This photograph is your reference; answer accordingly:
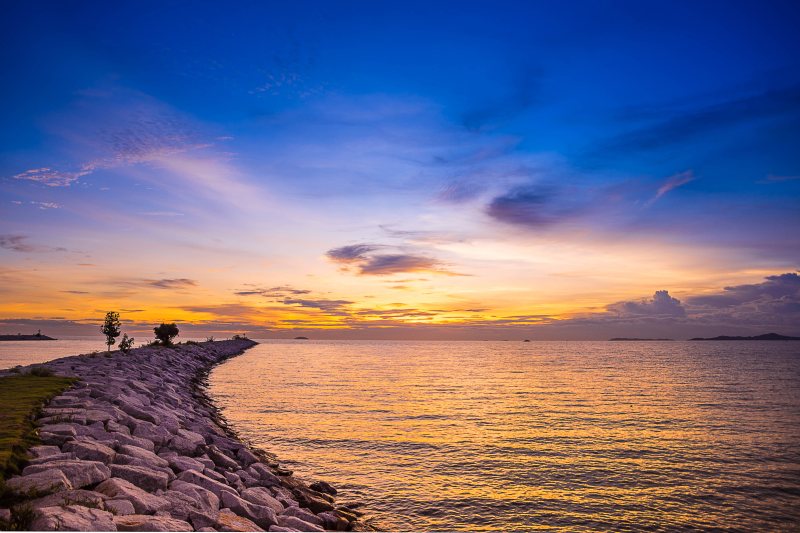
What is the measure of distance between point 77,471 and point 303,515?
229 inches

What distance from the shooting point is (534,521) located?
1366 centimetres

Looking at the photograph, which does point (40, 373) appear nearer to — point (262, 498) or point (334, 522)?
point (262, 498)

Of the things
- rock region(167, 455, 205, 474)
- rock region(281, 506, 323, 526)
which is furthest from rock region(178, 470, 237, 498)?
rock region(281, 506, 323, 526)

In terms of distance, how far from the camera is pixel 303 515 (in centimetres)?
1244

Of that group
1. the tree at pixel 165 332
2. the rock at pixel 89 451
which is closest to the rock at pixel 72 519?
the rock at pixel 89 451

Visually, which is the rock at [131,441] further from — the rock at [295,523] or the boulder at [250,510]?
the rock at [295,523]

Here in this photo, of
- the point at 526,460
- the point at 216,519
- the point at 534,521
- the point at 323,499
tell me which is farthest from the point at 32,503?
the point at 526,460

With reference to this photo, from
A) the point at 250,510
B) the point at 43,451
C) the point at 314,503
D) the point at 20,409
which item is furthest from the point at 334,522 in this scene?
the point at 20,409

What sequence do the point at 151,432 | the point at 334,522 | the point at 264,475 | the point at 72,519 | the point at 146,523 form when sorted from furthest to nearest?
the point at 264,475 < the point at 151,432 < the point at 334,522 < the point at 146,523 < the point at 72,519

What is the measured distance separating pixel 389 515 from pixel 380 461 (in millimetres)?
5382

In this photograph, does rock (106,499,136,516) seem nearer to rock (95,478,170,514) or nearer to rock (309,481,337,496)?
rock (95,478,170,514)

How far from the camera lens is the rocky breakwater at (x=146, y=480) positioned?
25.7 ft

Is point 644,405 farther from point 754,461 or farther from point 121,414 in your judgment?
point 121,414

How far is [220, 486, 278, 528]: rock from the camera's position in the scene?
10.6m
